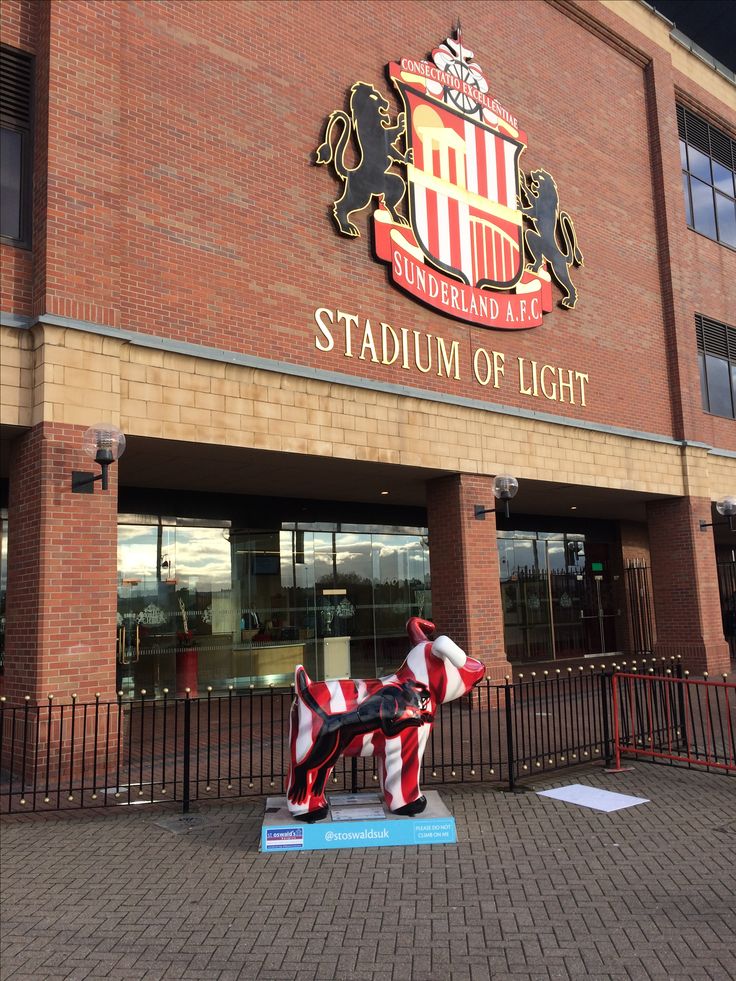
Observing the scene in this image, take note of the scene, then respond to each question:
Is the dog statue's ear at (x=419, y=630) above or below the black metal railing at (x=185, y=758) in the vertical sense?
above

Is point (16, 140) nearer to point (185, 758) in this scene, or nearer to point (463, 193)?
point (463, 193)

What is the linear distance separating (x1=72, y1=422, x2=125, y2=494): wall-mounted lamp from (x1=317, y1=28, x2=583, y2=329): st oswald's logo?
5.75 metres

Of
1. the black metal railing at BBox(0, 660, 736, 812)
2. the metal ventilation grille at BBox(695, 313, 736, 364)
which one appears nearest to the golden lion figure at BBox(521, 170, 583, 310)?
the metal ventilation grille at BBox(695, 313, 736, 364)

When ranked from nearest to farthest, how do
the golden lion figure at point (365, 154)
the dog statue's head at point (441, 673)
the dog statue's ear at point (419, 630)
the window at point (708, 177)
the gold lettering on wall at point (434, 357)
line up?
the dog statue's head at point (441, 673), the dog statue's ear at point (419, 630), the gold lettering on wall at point (434, 357), the golden lion figure at point (365, 154), the window at point (708, 177)

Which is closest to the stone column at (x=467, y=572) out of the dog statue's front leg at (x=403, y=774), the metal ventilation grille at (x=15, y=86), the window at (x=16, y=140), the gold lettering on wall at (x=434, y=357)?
the gold lettering on wall at (x=434, y=357)

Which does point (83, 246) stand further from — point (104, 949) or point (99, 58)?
point (104, 949)

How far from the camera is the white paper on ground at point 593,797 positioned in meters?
7.47

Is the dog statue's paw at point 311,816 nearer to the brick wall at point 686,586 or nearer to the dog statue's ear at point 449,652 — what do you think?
the dog statue's ear at point 449,652

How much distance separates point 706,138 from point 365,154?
13.8 metres

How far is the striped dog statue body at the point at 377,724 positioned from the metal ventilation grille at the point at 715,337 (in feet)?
53.8

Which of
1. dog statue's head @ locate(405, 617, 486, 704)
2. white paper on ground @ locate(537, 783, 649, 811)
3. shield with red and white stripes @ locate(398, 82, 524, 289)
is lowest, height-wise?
white paper on ground @ locate(537, 783, 649, 811)

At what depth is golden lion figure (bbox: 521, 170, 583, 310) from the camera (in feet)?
51.9

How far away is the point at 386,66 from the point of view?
45.6 feet

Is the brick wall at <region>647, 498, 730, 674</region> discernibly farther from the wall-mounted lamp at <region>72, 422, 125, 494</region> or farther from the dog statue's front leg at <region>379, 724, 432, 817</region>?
the wall-mounted lamp at <region>72, 422, 125, 494</region>
